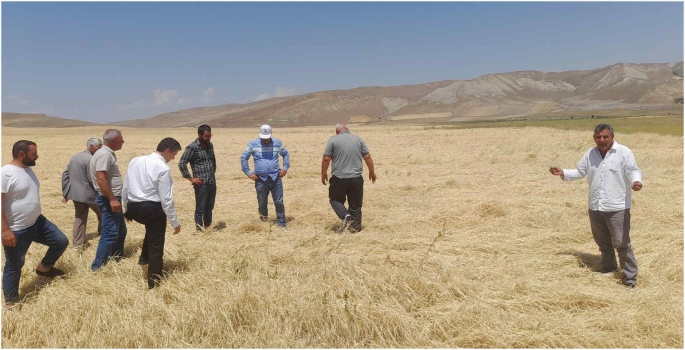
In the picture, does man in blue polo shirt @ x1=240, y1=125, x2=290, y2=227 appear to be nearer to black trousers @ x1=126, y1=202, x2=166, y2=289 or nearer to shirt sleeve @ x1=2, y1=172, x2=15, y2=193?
black trousers @ x1=126, y1=202, x2=166, y2=289

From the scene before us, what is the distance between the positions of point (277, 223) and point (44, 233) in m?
3.97

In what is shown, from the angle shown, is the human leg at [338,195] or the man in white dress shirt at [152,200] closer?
the man in white dress shirt at [152,200]

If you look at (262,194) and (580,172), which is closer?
(580,172)

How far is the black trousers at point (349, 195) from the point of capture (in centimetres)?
716

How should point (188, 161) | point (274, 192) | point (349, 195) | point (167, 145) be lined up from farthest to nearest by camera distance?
point (274, 192)
point (188, 161)
point (349, 195)
point (167, 145)

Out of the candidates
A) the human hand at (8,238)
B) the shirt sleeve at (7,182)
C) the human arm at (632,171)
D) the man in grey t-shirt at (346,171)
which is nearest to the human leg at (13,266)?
the human hand at (8,238)

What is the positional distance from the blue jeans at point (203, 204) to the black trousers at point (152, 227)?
2.64m

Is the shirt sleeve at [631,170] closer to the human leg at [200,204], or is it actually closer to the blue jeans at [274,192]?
the blue jeans at [274,192]

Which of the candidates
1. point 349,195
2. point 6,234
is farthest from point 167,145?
point 349,195

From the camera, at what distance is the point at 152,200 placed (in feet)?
15.7

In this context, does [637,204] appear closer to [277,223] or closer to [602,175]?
[602,175]

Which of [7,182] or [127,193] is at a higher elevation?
[7,182]

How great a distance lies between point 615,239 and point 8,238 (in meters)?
6.46

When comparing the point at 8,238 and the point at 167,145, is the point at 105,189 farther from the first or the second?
the point at 8,238
